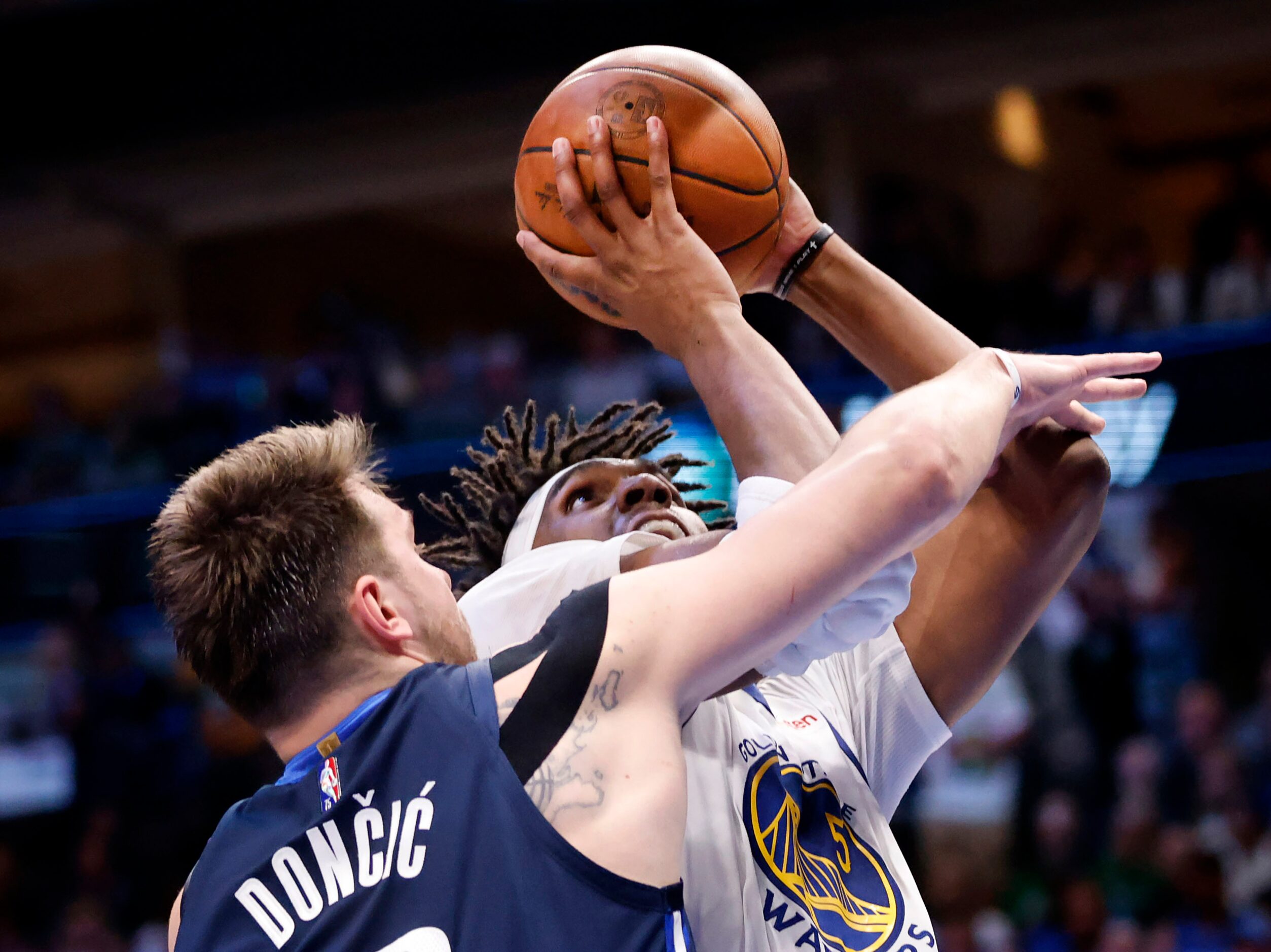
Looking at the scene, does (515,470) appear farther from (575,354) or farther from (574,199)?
(575,354)

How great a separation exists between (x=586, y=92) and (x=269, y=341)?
33.6 feet

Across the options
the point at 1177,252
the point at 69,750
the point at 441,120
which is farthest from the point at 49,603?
the point at 1177,252

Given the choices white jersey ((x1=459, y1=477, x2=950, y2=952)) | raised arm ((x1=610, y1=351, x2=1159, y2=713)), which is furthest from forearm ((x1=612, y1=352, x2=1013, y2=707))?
white jersey ((x1=459, y1=477, x2=950, y2=952))

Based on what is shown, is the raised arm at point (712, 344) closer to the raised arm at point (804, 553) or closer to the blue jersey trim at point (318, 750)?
the raised arm at point (804, 553)

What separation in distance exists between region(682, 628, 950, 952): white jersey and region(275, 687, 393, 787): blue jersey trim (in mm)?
504

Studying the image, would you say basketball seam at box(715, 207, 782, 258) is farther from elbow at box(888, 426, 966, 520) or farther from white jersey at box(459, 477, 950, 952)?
elbow at box(888, 426, 966, 520)

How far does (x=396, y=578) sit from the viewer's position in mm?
1646

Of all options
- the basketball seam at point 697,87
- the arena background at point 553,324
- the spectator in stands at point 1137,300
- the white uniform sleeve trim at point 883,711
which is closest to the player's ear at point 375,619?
the white uniform sleeve trim at point 883,711

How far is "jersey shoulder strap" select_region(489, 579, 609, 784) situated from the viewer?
1.41 m

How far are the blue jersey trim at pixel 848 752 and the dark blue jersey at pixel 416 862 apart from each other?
0.70 m

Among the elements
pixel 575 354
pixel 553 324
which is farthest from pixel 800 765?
pixel 553 324

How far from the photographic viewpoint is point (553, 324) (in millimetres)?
10625

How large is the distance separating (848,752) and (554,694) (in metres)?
0.78

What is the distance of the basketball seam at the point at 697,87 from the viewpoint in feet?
6.32
